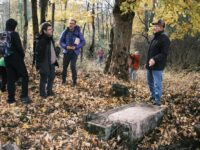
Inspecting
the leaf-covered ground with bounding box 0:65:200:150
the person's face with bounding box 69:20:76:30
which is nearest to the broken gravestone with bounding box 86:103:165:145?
the leaf-covered ground with bounding box 0:65:200:150

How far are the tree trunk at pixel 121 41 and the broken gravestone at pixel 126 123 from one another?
17.8 feet

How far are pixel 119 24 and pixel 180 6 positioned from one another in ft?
11.3

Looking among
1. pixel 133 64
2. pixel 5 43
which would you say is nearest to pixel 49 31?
pixel 5 43

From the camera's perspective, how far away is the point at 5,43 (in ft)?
28.6

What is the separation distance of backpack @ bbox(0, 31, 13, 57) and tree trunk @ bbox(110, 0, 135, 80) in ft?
18.9

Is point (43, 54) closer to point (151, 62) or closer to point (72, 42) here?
point (72, 42)

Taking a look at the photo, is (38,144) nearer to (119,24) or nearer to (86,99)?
(86,99)

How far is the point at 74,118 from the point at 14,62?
209 cm

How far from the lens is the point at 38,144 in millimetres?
6758

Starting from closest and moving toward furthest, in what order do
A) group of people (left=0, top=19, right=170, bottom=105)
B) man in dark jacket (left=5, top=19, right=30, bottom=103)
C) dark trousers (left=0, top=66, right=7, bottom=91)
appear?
man in dark jacket (left=5, top=19, right=30, bottom=103)
group of people (left=0, top=19, right=170, bottom=105)
dark trousers (left=0, top=66, right=7, bottom=91)

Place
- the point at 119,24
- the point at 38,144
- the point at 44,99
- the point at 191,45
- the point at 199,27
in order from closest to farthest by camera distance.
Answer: the point at 38,144 < the point at 44,99 < the point at 199,27 < the point at 119,24 < the point at 191,45

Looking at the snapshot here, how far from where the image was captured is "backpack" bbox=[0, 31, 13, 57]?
8648 mm

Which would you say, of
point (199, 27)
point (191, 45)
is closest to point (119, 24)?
point (199, 27)

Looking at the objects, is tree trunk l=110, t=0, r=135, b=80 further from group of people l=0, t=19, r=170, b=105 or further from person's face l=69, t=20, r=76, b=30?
group of people l=0, t=19, r=170, b=105
